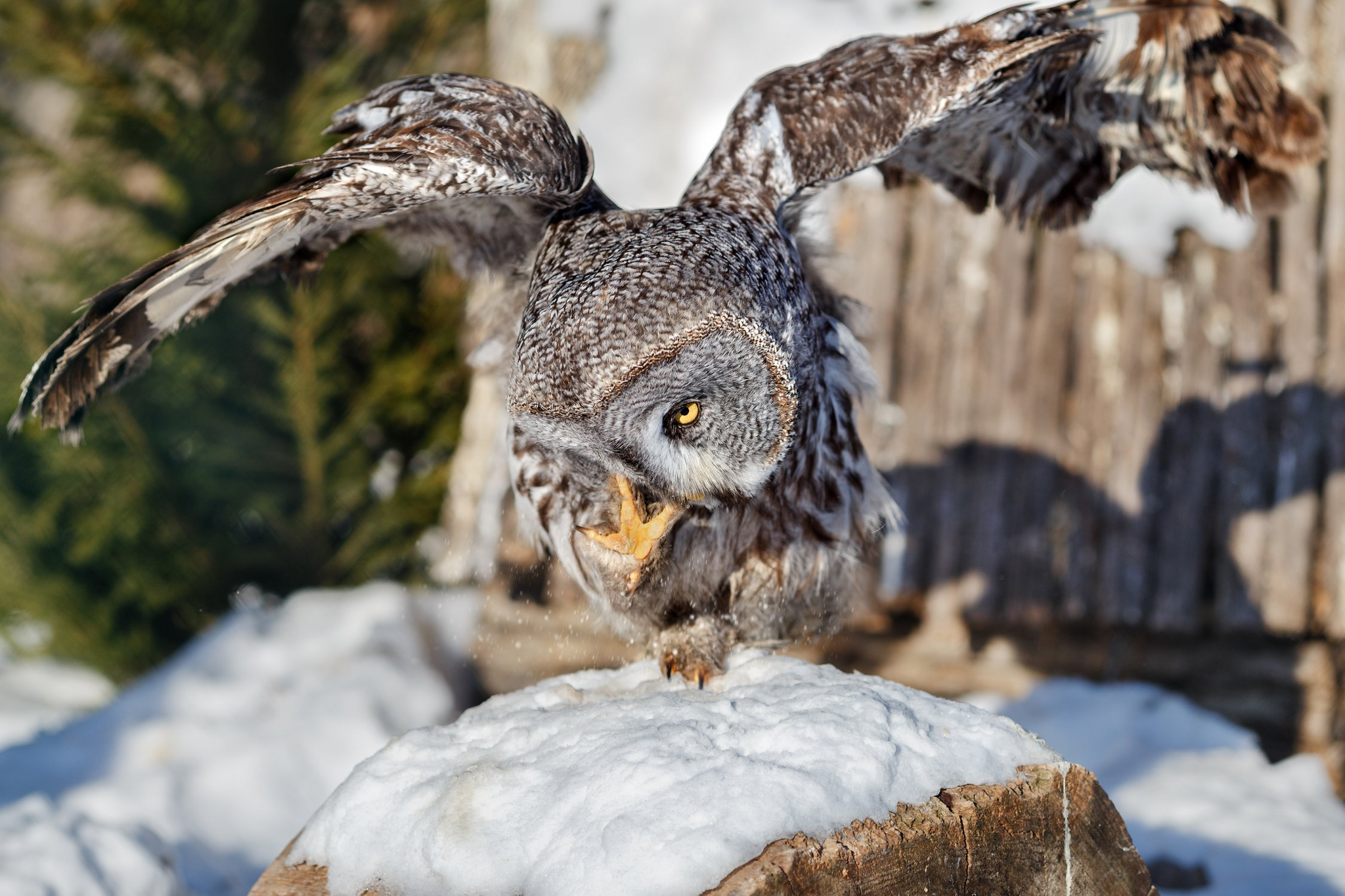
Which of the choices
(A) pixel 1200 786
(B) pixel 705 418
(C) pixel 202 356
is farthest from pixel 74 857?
(A) pixel 1200 786

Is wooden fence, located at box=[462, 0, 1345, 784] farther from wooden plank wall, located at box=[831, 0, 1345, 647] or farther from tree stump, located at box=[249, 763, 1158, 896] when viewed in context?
tree stump, located at box=[249, 763, 1158, 896]

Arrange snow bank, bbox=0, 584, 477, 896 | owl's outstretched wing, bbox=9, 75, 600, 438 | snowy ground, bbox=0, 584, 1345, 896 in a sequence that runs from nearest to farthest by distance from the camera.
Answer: snowy ground, bbox=0, 584, 1345, 896
owl's outstretched wing, bbox=9, 75, 600, 438
snow bank, bbox=0, 584, 477, 896

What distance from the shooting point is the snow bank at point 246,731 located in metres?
3.96

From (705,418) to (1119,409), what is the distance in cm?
336

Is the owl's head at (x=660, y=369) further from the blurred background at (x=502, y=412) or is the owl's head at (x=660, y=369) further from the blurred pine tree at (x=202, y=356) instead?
the blurred pine tree at (x=202, y=356)

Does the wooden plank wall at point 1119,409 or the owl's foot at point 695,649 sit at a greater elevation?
the wooden plank wall at point 1119,409

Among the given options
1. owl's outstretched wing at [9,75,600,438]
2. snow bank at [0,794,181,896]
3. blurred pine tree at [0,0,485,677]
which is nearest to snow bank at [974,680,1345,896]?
owl's outstretched wing at [9,75,600,438]

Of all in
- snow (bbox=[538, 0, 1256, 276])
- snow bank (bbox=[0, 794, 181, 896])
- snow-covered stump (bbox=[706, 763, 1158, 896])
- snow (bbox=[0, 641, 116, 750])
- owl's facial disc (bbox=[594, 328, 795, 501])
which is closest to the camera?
snow-covered stump (bbox=[706, 763, 1158, 896])

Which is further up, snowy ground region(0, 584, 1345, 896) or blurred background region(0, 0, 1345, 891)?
blurred background region(0, 0, 1345, 891)

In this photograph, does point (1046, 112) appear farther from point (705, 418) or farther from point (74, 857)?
point (74, 857)

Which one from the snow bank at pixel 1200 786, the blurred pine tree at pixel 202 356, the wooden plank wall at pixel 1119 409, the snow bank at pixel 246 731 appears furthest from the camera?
the blurred pine tree at pixel 202 356

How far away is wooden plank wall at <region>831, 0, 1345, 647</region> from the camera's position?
4.80 metres

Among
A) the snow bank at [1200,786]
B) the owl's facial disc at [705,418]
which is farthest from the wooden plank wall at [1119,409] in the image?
the owl's facial disc at [705,418]

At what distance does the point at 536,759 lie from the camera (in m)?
2.40
